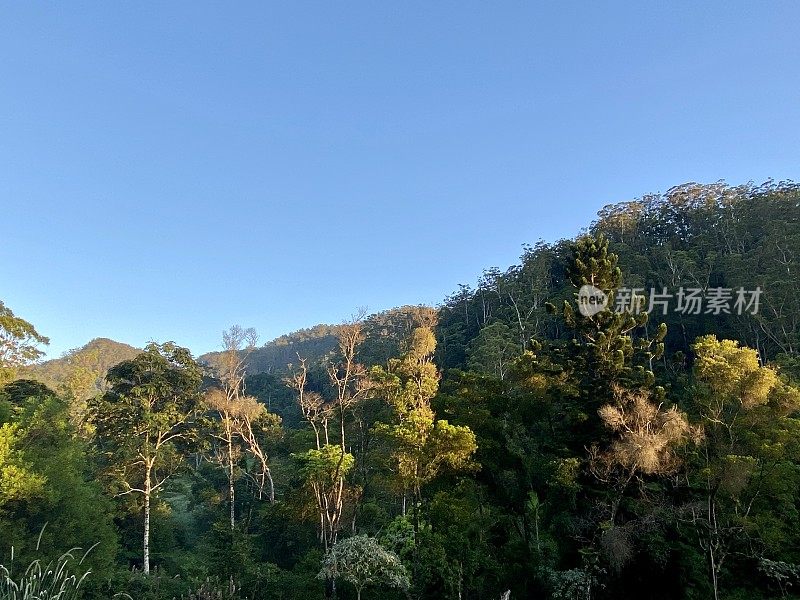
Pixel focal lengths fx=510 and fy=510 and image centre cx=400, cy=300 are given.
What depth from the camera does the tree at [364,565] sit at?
497 inches

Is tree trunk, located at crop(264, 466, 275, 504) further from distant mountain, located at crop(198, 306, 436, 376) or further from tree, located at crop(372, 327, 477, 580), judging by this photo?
tree, located at crop(372, 327, 477, 580)

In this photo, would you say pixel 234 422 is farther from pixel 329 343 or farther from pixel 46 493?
pixel 329 343

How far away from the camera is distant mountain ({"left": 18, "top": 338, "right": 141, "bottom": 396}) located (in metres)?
30.5

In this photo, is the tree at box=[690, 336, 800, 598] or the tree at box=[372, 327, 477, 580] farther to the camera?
the tree at box=[372, 327, 477, 580]

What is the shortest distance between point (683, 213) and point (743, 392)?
2857cm

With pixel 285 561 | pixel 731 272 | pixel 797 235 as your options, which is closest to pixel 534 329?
pixel 731 272

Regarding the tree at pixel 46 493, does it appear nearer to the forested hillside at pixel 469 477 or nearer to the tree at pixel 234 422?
the forested hillside at pixel 469 477

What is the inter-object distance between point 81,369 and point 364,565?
27106 millimetres

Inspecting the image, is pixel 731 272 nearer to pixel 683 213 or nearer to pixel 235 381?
pixel 683 213

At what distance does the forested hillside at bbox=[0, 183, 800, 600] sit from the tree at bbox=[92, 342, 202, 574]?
0.09 meters
